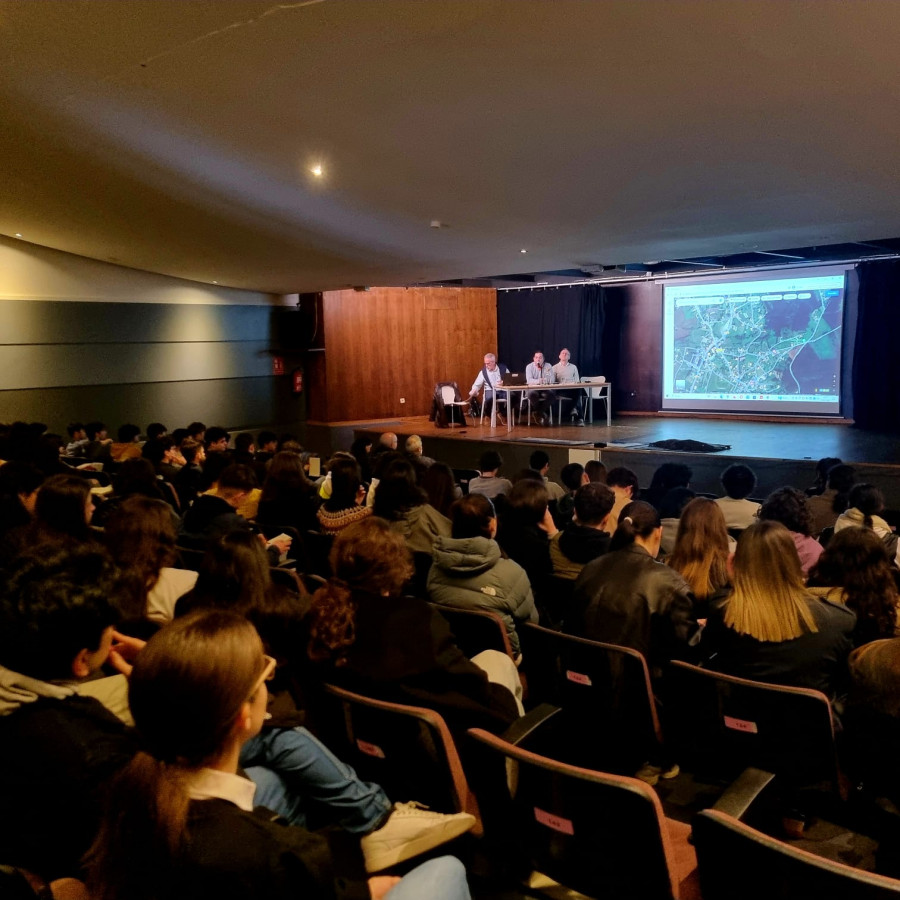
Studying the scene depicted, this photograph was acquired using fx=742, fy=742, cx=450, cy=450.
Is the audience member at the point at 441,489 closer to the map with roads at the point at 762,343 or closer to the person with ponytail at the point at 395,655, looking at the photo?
the person with ponytail at the point at 395,655

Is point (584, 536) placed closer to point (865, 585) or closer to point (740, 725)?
point (865, 585)

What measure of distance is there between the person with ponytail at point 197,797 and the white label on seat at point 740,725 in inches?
57.0

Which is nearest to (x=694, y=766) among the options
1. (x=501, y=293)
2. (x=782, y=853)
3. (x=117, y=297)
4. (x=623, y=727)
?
(x=623, y=727)

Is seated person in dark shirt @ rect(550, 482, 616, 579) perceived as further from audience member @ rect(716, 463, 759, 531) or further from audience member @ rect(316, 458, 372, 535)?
audience member @ rect(716, 463, 759, 531)

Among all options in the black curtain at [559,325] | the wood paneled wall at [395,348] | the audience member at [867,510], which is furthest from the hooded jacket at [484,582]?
the black curtain at [559,325]

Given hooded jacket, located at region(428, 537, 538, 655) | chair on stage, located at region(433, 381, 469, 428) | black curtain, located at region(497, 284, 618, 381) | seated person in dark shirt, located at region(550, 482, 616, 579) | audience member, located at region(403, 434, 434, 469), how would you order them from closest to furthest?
hooded jacket, located at region(428, 537, 538, 655) < seated person in dark shirt, located at region(550, 482, 616, 579) < audience member, located at region(403, 434, 434, 469) < chair on stage, located at region(433, 381, 469, 428) < black curtain, located at region(497, 284, 618, 381)

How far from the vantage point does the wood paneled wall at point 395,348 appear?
12945mm

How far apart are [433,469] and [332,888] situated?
3.61 metres

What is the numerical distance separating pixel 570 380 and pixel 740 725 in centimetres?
1006

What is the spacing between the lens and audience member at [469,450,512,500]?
5293 mm

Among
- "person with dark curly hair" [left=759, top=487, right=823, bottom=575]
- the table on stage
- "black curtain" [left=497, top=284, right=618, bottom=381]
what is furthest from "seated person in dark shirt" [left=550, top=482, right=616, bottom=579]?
"black curtain" [left=497, top=284, right=618, bottom=381]

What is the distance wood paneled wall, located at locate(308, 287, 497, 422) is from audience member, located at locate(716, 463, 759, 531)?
919 cm

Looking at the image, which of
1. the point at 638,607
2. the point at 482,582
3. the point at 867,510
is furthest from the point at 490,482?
the point at 638,607

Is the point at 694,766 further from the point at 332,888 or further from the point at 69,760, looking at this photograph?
the point at 69,760
